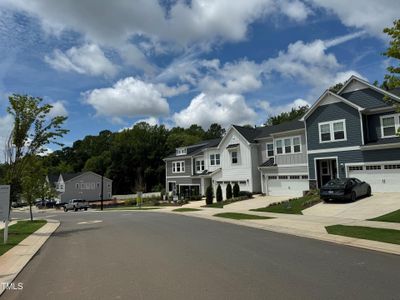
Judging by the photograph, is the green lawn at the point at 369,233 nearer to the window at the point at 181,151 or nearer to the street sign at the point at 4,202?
the street sign at the point at 4,202

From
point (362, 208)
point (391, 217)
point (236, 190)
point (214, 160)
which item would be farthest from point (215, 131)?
point (391, 217)

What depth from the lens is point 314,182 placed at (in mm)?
30250

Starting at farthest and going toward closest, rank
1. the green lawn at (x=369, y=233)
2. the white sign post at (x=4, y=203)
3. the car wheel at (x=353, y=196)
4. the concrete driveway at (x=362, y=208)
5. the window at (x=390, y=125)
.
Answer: the window at (x=390, y=125) → the car wheel at (x=353, y=196) → the concrete driveway at (x=362, y=208) → the white sign post at (x=4, y=203) → the green lawn at (x=369, y=233)

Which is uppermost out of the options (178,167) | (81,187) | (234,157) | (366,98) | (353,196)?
(366,98)

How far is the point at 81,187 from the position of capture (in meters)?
79.2

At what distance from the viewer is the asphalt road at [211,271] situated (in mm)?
6691

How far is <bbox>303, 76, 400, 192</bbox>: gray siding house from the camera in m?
25.8

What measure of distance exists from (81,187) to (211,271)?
7560 centimetres

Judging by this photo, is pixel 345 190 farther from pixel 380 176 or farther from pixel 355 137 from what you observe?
pixel 355 137

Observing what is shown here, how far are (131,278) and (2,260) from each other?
201 inches

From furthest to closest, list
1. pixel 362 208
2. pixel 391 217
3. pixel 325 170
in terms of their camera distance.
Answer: pixel 325 170, pixel 362 208, pixel 391 217

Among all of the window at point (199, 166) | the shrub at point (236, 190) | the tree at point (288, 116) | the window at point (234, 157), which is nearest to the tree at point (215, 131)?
the tree at point (288, 116)

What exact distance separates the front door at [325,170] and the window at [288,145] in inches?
104

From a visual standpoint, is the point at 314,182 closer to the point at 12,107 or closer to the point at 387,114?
the point at 387,114
